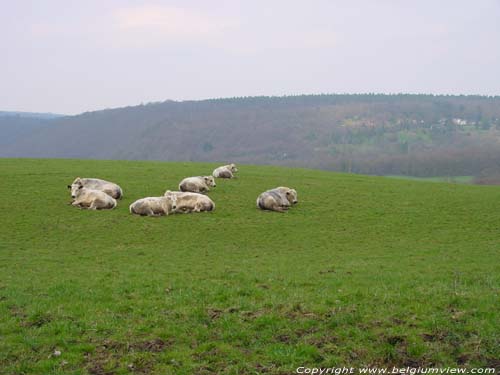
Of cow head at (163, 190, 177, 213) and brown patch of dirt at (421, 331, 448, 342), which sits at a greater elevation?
brown patch of dirt at (421, 331, 448, 342)

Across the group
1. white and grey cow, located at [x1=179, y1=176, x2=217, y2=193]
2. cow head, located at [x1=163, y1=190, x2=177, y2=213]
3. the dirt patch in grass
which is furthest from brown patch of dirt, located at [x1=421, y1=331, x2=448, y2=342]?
white and grey cow, located at [x1=179, y1=176, x2=217, y2=193]

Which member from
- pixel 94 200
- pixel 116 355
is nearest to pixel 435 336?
pixel 116 355

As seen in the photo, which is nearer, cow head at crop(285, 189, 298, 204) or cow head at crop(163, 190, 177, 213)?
cow head at crop(163, 190, 177, 213)

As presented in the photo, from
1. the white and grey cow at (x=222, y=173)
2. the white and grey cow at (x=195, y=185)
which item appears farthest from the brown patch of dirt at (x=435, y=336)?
the white and grey cow at (x=222, y=173)

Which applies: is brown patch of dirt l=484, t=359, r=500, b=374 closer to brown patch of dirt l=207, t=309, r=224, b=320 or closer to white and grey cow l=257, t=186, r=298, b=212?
brown patch of dirt l=207, t=309, r=224, b=320

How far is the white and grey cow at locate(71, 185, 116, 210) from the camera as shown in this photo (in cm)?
2267

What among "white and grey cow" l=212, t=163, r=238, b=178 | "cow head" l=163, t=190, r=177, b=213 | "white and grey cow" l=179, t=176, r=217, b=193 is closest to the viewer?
"cow head" l=163, t=190, r=177, b=213

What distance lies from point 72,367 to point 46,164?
113 ft

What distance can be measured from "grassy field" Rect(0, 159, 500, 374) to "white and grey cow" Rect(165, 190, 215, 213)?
0.76 m

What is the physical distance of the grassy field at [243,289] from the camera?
25.5 ft

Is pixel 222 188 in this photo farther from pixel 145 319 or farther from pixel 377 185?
pixel 145 319

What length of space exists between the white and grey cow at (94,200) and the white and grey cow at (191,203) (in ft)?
7.98

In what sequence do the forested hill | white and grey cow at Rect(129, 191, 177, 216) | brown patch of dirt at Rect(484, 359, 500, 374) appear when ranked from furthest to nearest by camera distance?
the forested hill, white and grey cow at Rect(129, 191, 177, 216), brown patch of dirt at Rect(484, 359, 500, 374)

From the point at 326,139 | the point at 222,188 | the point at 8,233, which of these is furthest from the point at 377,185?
the point at 326,139
